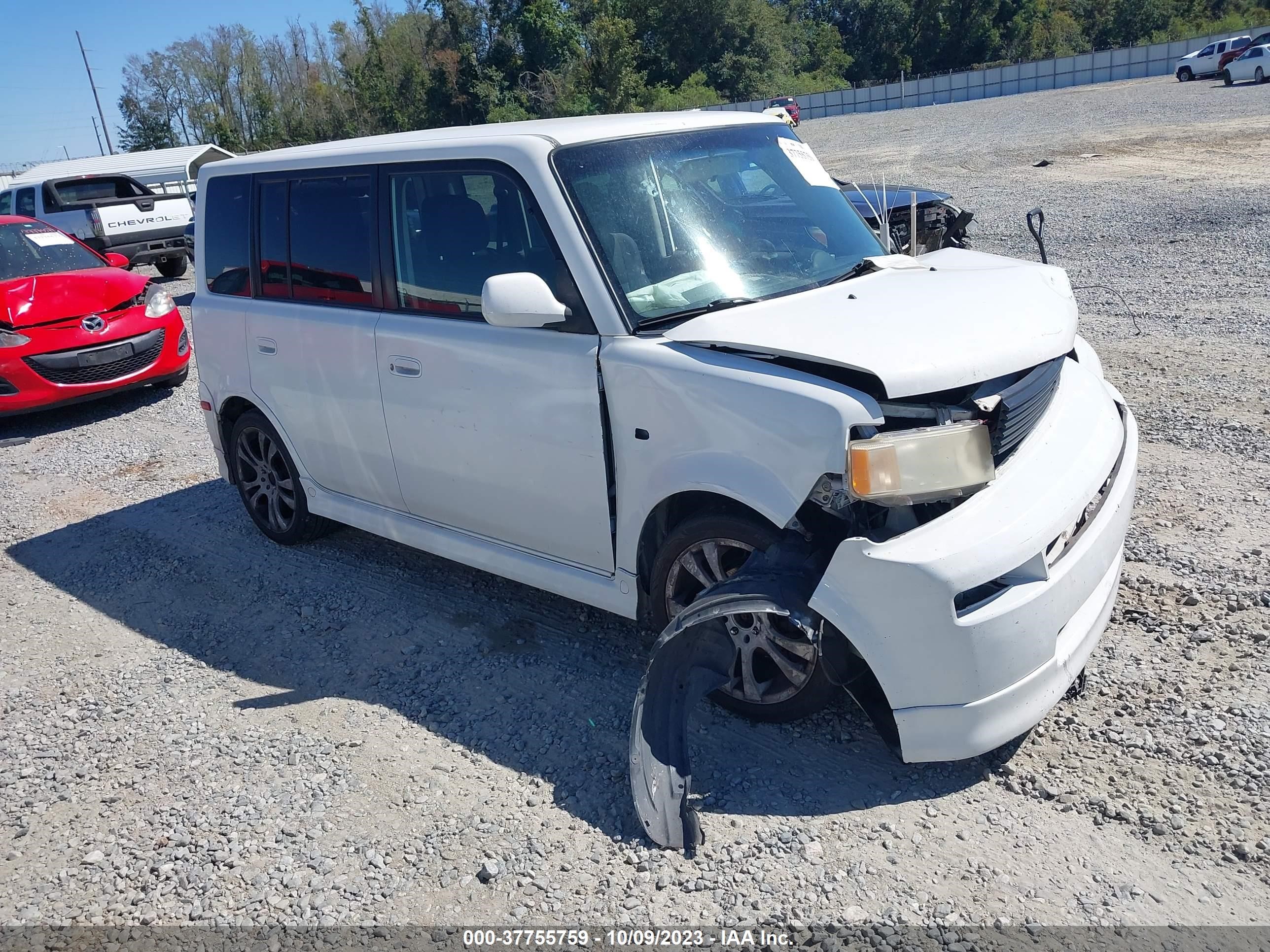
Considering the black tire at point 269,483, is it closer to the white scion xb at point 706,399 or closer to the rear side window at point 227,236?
the white scion xb at point 706,399

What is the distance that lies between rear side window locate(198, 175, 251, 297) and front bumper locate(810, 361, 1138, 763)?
374 centimetres

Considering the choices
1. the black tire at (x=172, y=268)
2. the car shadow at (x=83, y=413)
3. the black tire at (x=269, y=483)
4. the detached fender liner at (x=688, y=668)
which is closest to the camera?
the detached fender liner at (x=688, y=668)

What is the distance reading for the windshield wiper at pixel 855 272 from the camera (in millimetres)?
3980

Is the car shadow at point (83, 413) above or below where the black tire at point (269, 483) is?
below

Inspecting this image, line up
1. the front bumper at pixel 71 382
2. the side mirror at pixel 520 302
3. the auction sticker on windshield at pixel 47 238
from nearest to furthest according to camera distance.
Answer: the side mirror at pixel 520 302 → the front bumper at pixel 71 382 → the auction sticker on windshield at pixel 47 238

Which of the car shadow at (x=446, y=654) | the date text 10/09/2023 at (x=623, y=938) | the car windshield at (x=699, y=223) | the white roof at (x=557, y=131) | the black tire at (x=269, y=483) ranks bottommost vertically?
the car shadow at (x=446, y=654)

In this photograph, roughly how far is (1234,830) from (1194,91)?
40474 mm

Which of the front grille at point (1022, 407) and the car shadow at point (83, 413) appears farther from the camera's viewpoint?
the car shadow at point (83, 413)

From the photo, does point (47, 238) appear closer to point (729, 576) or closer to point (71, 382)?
point (71, 382)

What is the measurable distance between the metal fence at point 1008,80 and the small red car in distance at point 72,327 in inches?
1740

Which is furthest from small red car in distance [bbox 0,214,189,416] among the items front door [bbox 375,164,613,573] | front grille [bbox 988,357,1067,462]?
front grille [bbox 988,357,1067,462]

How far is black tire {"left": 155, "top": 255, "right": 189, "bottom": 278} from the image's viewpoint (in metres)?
Answer: 18.7

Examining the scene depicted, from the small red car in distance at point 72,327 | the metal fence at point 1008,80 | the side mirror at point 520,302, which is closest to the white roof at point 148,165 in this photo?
the small red car in distance at point 72,327

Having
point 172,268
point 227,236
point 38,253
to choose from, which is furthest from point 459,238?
point 172,268
